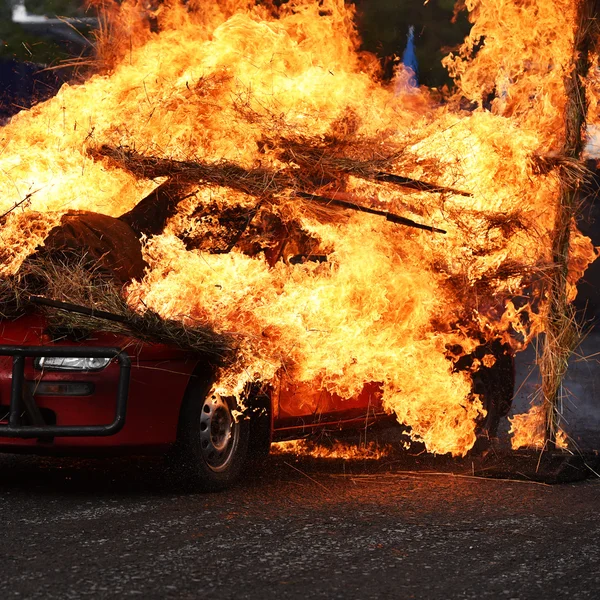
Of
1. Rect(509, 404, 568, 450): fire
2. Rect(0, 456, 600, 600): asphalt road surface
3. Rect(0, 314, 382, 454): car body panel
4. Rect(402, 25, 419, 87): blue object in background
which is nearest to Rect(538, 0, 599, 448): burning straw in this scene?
Rect(509, 404, 568, 450): fire

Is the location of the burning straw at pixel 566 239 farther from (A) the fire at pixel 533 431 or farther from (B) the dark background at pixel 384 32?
(B) the dark background at pixel 384 32

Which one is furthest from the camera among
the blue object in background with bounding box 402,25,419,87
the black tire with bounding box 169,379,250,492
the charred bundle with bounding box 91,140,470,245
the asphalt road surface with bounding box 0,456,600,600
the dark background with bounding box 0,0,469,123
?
the blue object in background with bounding box 402,25,419,87

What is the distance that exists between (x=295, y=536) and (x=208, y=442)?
123 cm

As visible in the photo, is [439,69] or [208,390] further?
[439,69]

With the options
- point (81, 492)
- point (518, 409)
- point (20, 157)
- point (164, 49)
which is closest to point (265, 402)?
point (81, 492)

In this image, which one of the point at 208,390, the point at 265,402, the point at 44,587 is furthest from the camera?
the point at 265,402

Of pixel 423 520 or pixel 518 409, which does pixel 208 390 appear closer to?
pixel 423 520

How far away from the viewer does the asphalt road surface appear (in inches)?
185

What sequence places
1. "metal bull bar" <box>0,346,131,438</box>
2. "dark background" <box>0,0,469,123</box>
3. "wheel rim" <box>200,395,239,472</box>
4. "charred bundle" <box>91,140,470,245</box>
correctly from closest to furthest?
"metal bull bar" <box>0,346,131,438</box>, "wheel rim" <box>200,395,239,472</box>, "charred bundle" <box>91,140,470,245</box>, "dark background" <box>0,0,469,123</box>

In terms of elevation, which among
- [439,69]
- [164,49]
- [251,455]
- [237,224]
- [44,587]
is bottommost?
[44,587]

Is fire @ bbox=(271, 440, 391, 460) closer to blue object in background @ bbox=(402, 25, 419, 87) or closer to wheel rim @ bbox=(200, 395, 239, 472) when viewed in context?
wheel rim @ bbox=(200, 395, 239, 472)

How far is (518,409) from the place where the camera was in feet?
38.9

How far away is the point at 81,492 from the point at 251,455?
116cm

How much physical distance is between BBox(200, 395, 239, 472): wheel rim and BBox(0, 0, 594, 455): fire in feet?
1.27
